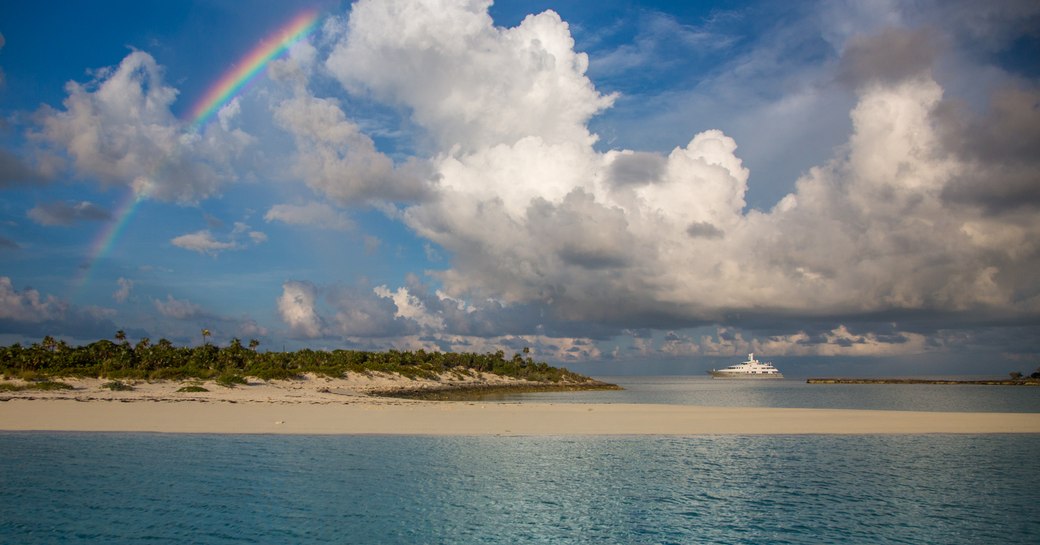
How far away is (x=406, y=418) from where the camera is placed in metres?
59.1

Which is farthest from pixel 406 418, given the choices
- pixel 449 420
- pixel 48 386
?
pixel 48 386

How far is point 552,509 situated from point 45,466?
86.1 ft

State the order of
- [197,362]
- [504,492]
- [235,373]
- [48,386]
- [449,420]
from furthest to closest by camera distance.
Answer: [197,362] < [235,373] < [48,386] < [449,420] < [504,492]

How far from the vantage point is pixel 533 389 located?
6422 inches

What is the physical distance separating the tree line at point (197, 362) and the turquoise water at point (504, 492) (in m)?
64.7

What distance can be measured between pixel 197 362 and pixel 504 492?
374 feet

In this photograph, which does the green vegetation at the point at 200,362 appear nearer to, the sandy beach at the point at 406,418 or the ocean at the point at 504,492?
the sandy beach at the point at 406,418

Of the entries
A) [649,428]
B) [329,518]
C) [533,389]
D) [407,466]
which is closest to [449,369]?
[533,389]

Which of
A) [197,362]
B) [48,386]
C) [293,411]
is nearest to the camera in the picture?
[293,411]

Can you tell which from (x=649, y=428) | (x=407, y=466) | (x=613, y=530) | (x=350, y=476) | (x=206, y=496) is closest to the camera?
(x=613, y=530)

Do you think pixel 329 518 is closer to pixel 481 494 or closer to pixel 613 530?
pixel 481 494

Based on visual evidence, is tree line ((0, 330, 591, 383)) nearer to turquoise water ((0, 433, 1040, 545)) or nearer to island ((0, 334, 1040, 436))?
island ((0, 334, 1040, 436))

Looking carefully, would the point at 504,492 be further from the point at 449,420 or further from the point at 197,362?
the point at 197,362

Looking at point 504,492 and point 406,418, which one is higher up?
point 504,492
